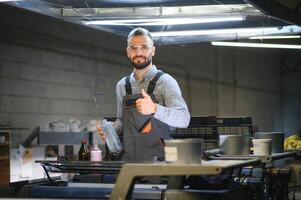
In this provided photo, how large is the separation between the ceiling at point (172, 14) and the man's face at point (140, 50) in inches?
60.2

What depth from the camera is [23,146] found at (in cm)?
561

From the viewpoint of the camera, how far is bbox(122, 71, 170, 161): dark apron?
2240mm

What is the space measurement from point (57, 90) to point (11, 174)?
1263 mm

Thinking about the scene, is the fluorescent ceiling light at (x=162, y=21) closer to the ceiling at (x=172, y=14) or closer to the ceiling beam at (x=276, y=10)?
the ceiling at (x=172, y=14)

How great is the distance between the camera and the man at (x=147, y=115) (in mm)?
2229

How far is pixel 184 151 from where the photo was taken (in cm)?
151

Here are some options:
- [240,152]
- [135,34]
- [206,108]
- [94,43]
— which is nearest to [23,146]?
[94,43]

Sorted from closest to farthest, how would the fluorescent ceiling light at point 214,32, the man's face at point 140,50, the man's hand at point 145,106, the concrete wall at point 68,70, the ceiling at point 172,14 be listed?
the man's hand at point 145,106 < the man's face at point 140,50 < the ceiling at point 172,14 < the fluorescent ceiling light at point 214,32 < the concrete wall at point 68,70

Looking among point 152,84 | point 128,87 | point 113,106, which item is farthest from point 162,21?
point 113,106

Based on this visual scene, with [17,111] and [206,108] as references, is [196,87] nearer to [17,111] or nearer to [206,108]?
[206,108]

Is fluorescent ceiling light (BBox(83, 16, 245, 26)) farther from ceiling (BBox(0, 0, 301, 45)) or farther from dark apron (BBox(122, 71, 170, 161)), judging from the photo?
dark apron (BBox(122, 71, 170, 161))

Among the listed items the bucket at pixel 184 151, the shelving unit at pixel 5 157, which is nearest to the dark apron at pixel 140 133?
the bucket at pixel 184 151

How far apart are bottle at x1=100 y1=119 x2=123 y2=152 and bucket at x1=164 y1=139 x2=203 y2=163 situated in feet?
2.94

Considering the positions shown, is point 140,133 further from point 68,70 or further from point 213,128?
point 68,70
